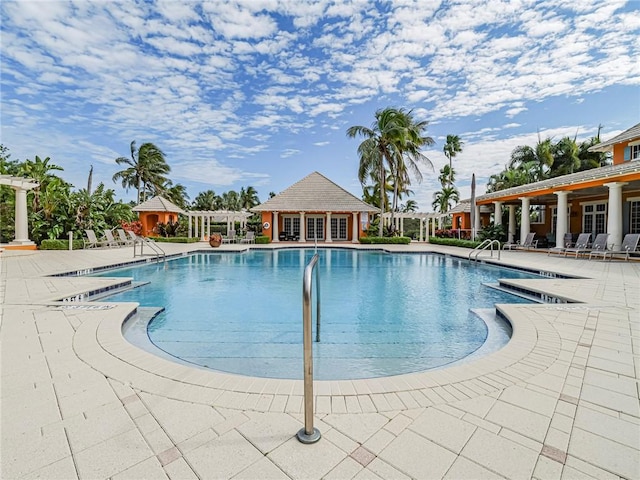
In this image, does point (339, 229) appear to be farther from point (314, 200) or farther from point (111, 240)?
point (111, 240)

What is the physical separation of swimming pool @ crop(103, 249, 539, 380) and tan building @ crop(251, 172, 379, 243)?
1326cm

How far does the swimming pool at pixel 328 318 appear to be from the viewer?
14.4ft

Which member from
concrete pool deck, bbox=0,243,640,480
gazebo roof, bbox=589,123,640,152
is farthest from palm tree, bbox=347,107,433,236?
concrete pool deck, bbox=0,243,640,480

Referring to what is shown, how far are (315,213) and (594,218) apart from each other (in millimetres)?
18088

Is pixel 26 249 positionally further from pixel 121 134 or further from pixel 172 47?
pixel 121 134

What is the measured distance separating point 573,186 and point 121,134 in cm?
3881

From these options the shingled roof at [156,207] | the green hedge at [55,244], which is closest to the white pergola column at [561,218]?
the green hedge at [55,244]

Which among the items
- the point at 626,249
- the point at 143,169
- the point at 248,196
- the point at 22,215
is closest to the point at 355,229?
the point at 626,249

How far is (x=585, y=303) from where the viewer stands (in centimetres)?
596

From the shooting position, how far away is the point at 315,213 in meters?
26.6

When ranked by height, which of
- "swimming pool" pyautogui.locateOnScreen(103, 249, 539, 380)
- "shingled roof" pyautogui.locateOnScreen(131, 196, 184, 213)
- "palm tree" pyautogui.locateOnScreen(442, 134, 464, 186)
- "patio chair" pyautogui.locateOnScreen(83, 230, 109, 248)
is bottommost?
"swimming pool" pyautogui.locateOnScreen(103, 249, 539, 380)

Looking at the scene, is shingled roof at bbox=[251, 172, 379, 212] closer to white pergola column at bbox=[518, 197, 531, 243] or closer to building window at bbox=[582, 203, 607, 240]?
white pergola column at bbox=[518, 197, 531, 243]

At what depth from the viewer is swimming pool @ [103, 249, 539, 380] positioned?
4375 millimetres

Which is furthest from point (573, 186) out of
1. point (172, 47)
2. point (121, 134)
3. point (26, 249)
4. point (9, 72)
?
point (121, 134)
